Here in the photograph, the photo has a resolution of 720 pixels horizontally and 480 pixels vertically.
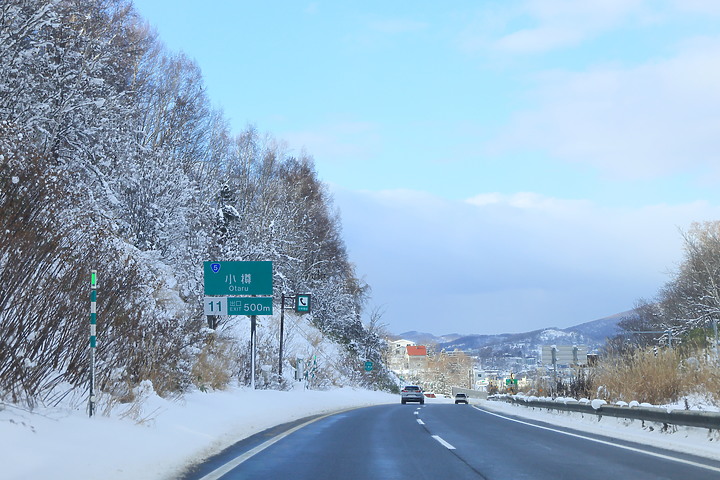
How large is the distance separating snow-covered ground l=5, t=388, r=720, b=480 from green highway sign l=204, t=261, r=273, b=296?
30.4 feet

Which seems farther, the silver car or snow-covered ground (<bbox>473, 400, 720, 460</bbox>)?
the silver car

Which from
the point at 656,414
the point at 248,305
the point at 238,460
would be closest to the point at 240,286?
the point at 248,305

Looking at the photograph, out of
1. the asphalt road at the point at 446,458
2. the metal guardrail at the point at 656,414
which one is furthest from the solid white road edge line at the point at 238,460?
the metal guardrail at the point at 656,414

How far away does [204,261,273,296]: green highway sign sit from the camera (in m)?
29.8

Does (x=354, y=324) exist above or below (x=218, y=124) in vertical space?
below

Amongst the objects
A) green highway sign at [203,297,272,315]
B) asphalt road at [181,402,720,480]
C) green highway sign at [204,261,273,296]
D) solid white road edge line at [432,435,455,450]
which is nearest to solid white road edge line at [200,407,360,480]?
asphalt road at [181,402,720,480]

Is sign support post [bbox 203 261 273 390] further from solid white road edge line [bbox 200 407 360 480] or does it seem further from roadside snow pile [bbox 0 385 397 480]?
solid white road edge line [bbox 200 407 360 480]

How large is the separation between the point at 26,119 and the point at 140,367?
9.93m

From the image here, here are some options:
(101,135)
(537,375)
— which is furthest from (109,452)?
(537,375)

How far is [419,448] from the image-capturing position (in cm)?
1351

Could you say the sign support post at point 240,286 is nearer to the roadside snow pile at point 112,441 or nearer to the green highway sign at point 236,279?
the green highway sign at point 236,279

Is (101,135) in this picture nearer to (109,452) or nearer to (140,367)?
(140,367)

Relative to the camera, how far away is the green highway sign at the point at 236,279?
29828mm

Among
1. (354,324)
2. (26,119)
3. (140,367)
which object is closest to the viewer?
(140,367)
